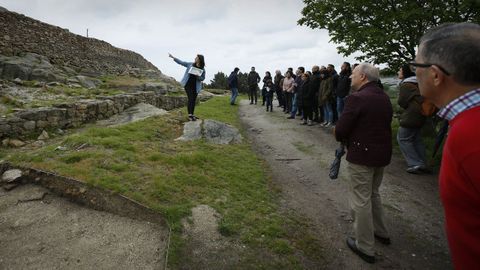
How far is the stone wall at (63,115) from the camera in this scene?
766 cm

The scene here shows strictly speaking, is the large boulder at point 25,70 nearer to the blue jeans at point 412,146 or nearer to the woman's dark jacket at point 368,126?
the blue jeans at point 412,146

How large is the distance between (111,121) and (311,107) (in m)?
7.82

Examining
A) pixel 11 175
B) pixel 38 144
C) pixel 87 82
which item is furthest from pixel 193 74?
pixel 87 82

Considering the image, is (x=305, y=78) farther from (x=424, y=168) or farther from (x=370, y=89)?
(x=370, y=89)

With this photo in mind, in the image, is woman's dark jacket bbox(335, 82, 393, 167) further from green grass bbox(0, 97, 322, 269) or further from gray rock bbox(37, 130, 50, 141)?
gray rock bbox(37, 130, 50, 141)

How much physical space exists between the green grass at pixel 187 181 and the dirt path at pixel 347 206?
13.5 inches

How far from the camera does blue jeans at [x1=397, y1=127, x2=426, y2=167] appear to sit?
7090 millimetres

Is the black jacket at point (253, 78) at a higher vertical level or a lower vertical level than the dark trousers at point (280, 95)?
higher

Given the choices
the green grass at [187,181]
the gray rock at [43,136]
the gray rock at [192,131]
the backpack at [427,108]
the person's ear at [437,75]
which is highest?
the person's ear at [437,75]

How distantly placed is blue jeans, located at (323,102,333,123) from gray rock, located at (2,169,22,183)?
10057 mm

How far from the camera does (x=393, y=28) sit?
8.99m

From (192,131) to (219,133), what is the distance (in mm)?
812

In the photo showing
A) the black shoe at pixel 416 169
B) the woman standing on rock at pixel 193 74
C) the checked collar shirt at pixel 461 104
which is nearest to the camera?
the checked collar shirt at pixel 461 104

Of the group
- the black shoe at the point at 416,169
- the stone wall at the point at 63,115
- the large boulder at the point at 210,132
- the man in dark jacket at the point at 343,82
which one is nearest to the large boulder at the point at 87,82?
the stone wall at the point at 63,115
